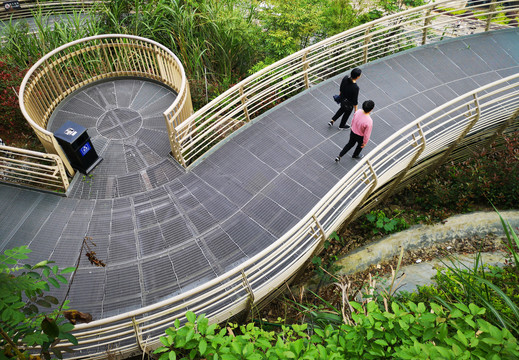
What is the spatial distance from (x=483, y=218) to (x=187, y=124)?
6831 mm

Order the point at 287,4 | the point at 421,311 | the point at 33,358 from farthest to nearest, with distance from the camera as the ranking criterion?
the point at 287,4
the point at 421,311
the point at 33,358

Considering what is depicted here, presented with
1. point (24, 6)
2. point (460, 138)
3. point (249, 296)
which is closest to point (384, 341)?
point (249, 296)

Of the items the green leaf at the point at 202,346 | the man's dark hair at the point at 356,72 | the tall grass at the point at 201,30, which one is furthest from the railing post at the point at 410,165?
the tall grass at the point at 201,30

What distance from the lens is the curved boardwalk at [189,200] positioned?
6.12 m

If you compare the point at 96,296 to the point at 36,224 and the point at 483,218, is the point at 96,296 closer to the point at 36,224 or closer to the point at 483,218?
the point at 36,224

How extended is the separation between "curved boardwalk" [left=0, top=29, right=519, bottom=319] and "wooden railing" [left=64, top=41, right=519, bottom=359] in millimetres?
495

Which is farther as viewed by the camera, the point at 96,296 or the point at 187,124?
the point at 187,124

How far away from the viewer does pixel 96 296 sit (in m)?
5.83

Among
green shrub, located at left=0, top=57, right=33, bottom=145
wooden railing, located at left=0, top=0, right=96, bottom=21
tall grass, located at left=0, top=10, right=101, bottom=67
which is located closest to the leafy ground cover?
green shrub, located at left=0, top=57, right=33, bottom=145

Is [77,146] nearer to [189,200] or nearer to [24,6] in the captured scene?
[189,200]

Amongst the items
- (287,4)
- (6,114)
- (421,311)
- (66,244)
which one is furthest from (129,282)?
(287,4)

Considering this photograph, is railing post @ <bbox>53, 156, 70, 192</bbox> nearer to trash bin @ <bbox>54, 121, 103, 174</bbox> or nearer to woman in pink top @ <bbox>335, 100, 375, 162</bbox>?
trash bin @ <bbox>54, 121, 103, 174</bbox>

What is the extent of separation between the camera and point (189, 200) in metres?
7.16

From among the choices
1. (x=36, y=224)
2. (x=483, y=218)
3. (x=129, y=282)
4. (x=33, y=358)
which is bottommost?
(x=483, y=218)
